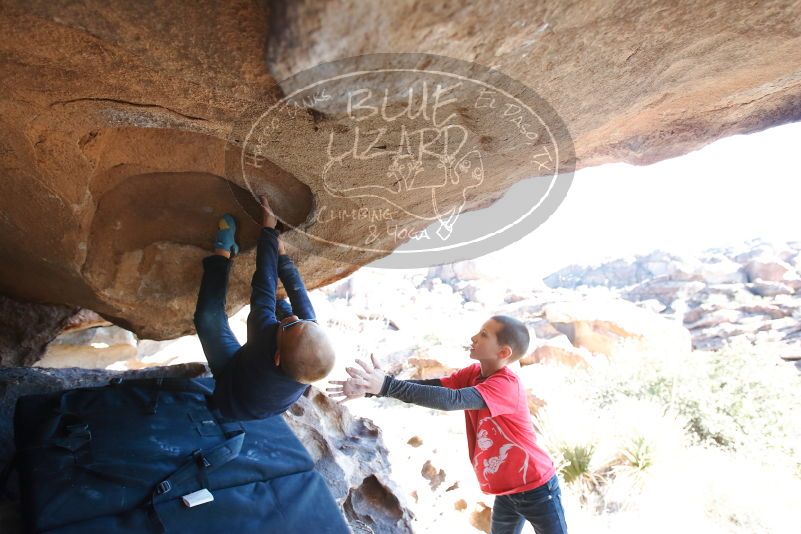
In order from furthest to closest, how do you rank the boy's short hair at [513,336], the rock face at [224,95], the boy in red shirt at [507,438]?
the boy's short hair at [513,336], the boy in red shirt at [507,438], the rock face at [224,95]

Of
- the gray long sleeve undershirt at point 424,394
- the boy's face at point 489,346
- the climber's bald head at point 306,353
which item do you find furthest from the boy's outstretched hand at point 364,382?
the boy's face at point 489,346

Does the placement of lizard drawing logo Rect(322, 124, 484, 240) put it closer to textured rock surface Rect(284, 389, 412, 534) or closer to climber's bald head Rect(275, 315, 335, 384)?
climber's bald head Rect(275, 315, 335, 384)

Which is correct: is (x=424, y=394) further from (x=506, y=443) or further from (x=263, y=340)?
(x=263, y=340)

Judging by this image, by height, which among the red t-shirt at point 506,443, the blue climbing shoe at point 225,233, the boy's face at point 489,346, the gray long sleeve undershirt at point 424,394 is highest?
the blue climbing shoe at point 225,233

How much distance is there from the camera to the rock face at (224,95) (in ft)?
4.06

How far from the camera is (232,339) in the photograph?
2.79 m

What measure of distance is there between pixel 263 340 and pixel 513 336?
50.5 inches

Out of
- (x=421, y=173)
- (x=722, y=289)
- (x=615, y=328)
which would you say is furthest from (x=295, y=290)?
(x=722, y=289)

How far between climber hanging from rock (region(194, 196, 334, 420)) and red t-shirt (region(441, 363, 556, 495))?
901 millimetres

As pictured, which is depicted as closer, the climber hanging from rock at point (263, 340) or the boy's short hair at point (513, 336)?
the climber hanging from rock at point (263, 340)

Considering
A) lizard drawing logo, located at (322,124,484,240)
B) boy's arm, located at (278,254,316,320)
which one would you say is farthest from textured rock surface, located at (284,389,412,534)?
lizard drawing logo, located at (322,124,484,240)

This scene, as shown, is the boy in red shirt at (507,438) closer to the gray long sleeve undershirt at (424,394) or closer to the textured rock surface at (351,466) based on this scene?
the gray long sleeve undershirt at (424,394)

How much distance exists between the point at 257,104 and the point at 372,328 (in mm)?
17543

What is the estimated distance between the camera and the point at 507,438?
2545 mm
